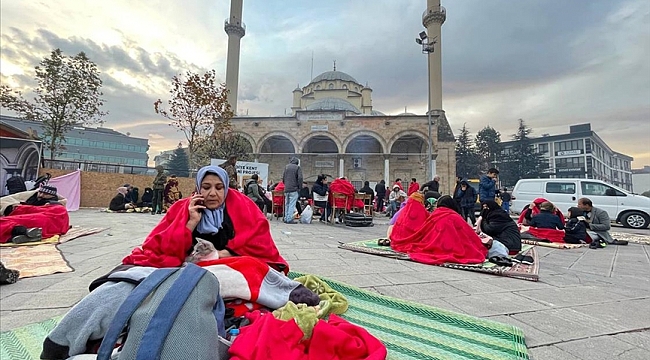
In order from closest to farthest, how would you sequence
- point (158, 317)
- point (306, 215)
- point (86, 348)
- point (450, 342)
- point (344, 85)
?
point (158, 317), point (86, 348), point (450, 342), point (306, 215), point (344, 85)

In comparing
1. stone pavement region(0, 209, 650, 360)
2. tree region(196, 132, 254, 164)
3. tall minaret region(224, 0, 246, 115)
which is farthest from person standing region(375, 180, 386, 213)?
tall minaret region(224, 0, 246, 115)

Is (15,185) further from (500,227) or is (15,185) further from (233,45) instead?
(233,45)

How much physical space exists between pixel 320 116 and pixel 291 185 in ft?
56.8

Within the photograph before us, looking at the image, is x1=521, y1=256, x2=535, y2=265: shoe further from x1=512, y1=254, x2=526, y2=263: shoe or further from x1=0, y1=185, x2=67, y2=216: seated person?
x1=0, y1=185, x2=67, y2=216: seated person

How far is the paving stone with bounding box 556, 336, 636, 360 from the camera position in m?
1.63

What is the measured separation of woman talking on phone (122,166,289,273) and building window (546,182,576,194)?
1229 cm

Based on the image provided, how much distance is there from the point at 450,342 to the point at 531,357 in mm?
386

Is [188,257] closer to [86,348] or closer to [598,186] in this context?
[86,348]

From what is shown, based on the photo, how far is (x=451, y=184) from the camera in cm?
2495

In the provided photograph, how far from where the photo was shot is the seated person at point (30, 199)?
16.4 ft

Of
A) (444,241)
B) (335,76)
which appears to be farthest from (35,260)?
(335,76)

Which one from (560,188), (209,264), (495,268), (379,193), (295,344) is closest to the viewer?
(295,344)

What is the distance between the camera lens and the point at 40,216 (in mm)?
5031

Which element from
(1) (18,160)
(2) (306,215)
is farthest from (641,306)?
(1) (18,160)
